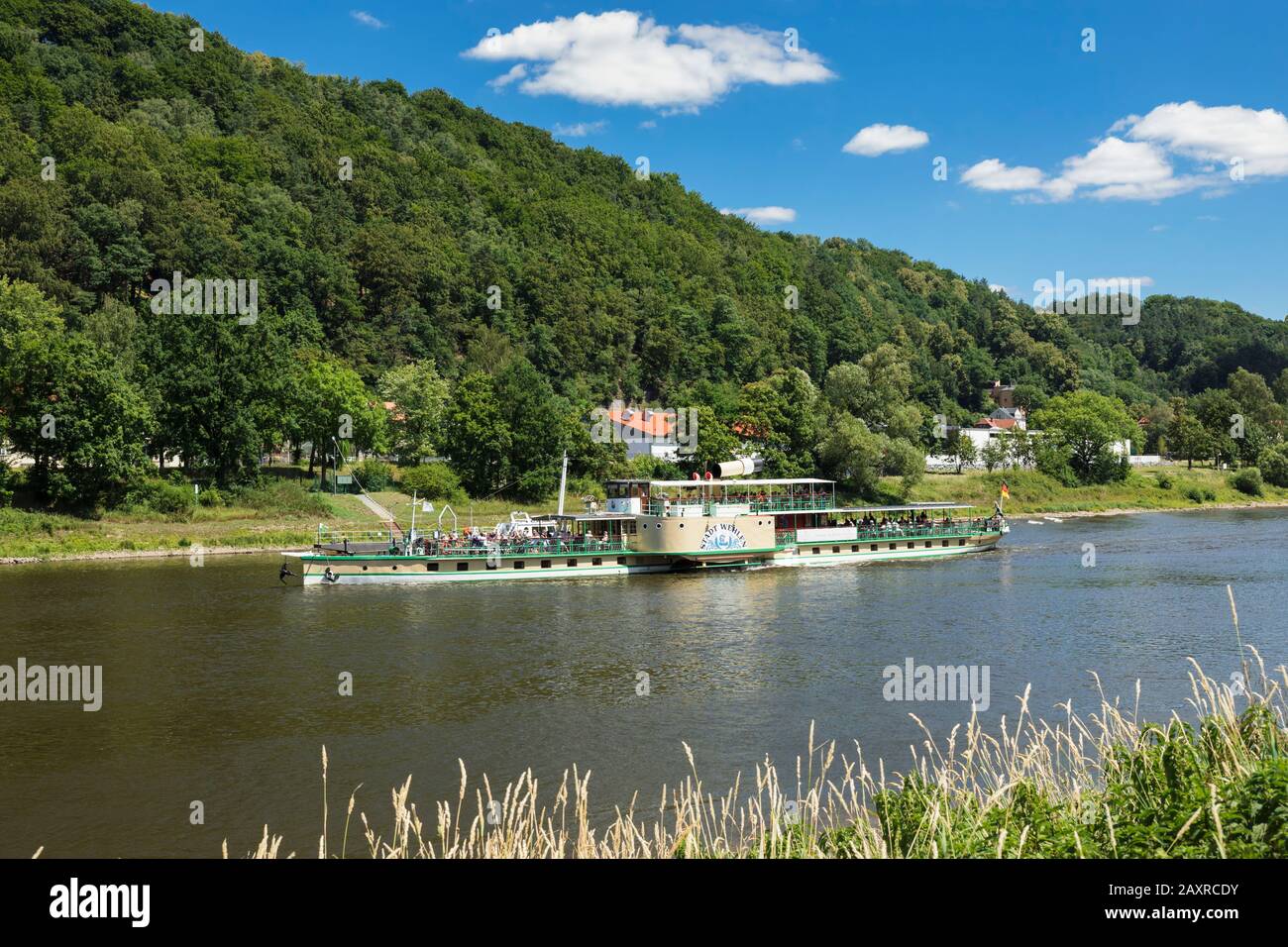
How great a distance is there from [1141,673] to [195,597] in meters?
37.0

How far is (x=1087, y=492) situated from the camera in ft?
314

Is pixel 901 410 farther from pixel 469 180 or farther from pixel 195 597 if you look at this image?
pixel 469 180

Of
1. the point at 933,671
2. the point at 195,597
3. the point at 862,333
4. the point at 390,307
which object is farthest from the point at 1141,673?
the point at 862,333

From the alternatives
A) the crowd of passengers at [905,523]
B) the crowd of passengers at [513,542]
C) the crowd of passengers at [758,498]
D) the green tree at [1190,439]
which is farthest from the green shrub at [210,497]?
the green tree at [1190,439]

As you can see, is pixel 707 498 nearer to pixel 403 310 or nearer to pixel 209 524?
pixel 209 524

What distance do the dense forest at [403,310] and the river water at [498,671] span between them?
60.6 feet

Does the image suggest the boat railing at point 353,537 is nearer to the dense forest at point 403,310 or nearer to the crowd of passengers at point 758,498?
the dense forest at point 403,310

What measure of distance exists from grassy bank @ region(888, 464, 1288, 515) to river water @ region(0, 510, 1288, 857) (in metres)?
37.4

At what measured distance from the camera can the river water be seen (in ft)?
66.6

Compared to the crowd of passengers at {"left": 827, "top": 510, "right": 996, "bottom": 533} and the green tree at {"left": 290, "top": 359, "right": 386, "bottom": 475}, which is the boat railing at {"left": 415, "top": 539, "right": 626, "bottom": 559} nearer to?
the crowd of passengers at {"left": 827, "top": 510, "right": 996, "bottom": 533}

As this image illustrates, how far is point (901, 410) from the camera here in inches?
3578
